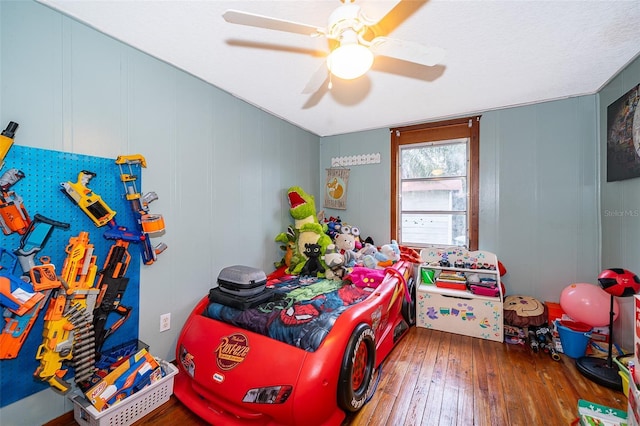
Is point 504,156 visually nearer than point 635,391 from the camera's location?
No

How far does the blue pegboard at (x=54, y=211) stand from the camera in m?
1.25

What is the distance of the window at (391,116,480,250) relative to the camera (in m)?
2.93

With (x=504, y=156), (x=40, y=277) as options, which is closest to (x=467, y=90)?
(x=504, y=156)

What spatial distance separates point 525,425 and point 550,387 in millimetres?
528

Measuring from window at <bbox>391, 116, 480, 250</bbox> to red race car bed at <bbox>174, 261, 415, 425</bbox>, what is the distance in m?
1.65

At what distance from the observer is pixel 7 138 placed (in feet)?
3.86

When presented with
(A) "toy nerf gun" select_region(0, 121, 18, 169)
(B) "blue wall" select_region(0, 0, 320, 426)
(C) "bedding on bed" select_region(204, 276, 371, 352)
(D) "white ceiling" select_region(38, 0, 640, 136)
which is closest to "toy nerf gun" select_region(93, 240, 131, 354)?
(B) "blue wall" select_region(0, 0, 320, 426)

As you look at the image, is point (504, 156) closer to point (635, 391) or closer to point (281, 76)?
point (635, 391)

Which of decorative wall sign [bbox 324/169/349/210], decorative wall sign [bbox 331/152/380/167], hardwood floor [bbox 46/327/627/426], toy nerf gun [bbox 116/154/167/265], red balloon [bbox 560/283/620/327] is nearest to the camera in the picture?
hardwood floor [bbox 46/327/627/426]

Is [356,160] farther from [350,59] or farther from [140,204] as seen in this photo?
[140,204]

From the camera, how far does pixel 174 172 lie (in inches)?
75.5

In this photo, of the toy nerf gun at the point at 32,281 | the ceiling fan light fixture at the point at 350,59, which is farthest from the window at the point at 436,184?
the toy nerf gun at the point at 32,281

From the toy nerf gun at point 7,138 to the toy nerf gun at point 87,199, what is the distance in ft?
0.81

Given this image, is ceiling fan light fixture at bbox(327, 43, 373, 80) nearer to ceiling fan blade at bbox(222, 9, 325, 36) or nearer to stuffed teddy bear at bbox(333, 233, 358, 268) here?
ceiling fan blade at bbox(222, 9, 325, 36)
